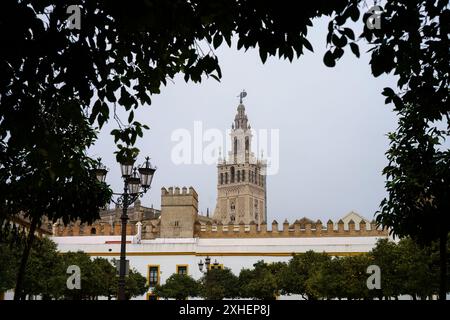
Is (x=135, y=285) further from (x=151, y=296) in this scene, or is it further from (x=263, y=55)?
(x=263, y=55)

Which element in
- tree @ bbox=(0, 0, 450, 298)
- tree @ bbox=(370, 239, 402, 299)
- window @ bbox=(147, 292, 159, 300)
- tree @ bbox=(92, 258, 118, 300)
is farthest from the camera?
window @ bbox=(147, 292, 159, 300)

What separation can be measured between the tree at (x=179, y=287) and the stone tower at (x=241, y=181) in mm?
54291

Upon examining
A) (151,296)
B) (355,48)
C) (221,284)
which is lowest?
(151,296)

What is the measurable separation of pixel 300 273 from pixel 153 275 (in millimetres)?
12024

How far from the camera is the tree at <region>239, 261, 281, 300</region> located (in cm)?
3328

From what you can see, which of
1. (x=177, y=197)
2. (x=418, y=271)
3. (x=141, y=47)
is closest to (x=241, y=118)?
(x=177, y=197)

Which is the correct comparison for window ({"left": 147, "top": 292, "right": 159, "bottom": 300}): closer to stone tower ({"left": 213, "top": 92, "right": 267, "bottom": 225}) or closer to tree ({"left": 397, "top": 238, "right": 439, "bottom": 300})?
tree ({"left": 397, "top": 238, "right": 439, "bottom": 300})

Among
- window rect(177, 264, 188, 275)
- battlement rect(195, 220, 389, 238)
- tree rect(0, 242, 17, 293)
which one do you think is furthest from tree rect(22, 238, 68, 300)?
battlement rect(195, 220, 389, 238)

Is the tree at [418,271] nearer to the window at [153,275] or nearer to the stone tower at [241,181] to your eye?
the window at [153,275]

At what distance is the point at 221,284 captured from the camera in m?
35.3

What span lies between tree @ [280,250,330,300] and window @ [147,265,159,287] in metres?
10.5

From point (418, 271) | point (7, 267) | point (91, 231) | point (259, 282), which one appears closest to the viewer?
point (418, 271)
